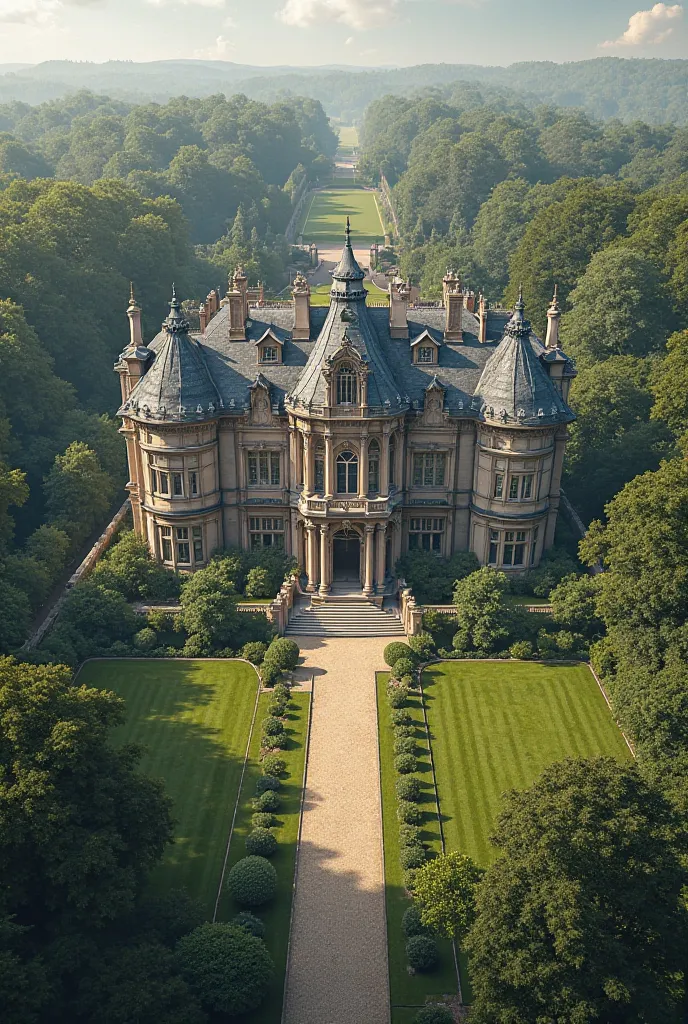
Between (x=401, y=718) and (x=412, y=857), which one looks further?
(x=401, y=718)

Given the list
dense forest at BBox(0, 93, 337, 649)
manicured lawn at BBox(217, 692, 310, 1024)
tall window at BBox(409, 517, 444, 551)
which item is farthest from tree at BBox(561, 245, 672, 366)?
manicured lawn at BBox(217, 692, 310, 1024)

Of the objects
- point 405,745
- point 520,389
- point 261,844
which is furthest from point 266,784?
point 520,389

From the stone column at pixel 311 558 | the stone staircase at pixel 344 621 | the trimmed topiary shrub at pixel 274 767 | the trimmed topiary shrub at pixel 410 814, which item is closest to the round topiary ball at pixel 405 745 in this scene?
the trimmed topiary shrub at pixel 410 814

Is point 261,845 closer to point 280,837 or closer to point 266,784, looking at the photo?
point 280,837

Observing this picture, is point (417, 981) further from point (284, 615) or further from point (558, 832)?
point (284, 615)

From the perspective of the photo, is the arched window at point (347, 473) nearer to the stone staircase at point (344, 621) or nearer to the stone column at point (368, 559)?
the stone column at point (368, 559)

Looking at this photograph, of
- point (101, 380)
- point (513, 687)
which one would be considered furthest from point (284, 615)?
point (101, 380)
